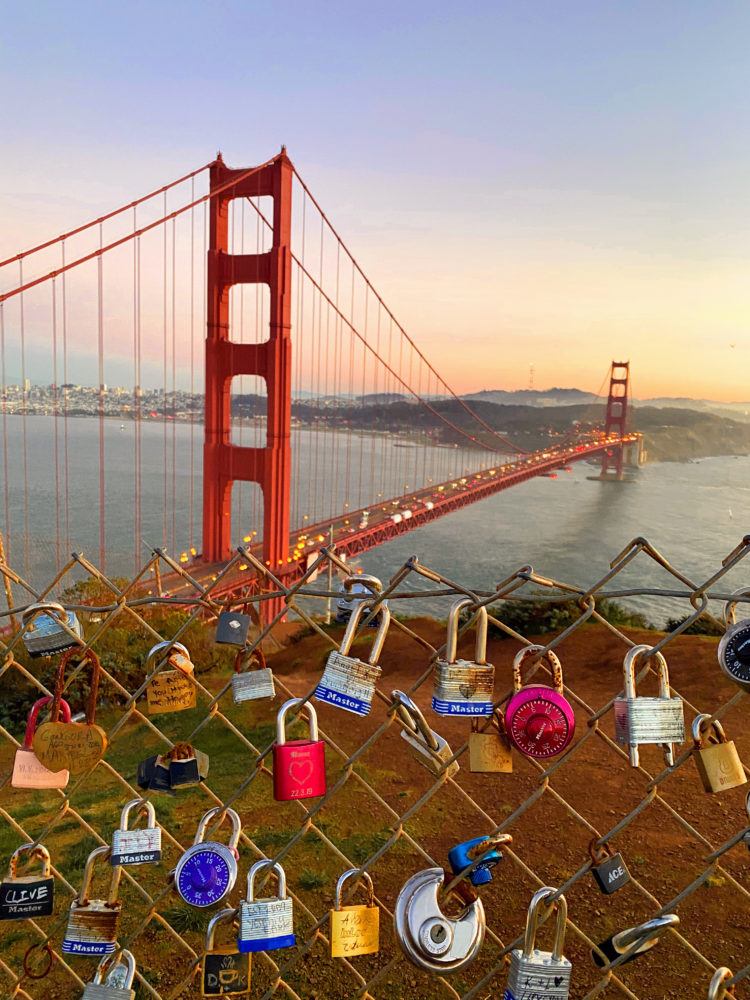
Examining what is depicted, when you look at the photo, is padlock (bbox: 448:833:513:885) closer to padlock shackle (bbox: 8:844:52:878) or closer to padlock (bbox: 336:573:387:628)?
padlock (bbox: 336:573:387:628)

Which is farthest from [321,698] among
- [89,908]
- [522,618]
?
[522,618]

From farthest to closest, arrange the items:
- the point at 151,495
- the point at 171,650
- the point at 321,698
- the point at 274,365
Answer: the point at 151,495
the point at 274,365
the point at 171,650
the point at 321,698

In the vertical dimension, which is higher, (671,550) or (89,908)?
(89,908)

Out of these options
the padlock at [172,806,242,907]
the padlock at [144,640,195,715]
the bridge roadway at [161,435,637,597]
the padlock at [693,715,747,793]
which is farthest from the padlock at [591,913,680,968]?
the bridge roadway at [161,435,637,597]

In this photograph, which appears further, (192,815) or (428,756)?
(192,815)

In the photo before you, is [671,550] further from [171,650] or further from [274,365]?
[171,650]

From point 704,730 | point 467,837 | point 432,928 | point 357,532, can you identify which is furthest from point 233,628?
point 357,532
